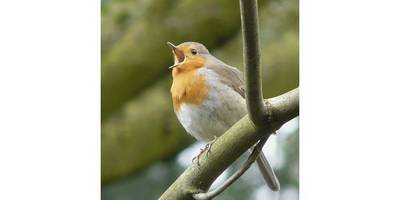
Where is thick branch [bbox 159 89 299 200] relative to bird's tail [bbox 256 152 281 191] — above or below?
above

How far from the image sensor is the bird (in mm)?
1880

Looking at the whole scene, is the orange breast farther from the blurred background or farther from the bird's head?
the blurred background

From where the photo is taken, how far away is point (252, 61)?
146 cm

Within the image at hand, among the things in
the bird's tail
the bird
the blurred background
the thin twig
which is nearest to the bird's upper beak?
the bird

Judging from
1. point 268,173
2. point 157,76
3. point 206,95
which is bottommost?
point 268,173

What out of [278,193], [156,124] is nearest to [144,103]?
[156,124]

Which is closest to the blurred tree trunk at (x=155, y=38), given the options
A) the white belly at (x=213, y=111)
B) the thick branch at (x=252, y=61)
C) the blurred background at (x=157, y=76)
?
the blurred background at (x=157, y=76)

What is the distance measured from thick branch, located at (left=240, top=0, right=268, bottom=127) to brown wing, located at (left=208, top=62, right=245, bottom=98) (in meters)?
0.35

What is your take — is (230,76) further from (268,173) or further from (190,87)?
(268,173)

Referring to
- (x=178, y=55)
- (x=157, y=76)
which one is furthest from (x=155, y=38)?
(x=178, y=55)

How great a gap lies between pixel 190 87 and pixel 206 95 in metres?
0.04

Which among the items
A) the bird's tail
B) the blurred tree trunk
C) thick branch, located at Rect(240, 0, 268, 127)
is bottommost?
the bird's tail

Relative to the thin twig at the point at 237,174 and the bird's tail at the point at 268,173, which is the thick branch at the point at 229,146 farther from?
the bird's tail at the point at 268,173

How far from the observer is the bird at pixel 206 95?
1.88 metres
